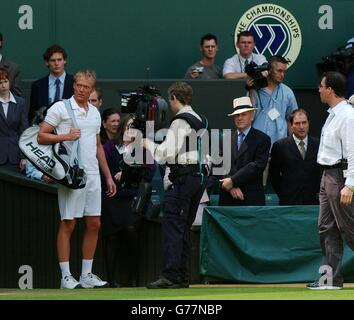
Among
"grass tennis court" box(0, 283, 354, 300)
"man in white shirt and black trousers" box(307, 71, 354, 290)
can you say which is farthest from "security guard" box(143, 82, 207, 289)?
"man in white shirt and black trousers" box(307, 71, 354, 290)

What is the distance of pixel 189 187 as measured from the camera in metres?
12.9

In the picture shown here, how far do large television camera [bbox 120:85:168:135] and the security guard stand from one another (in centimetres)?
20

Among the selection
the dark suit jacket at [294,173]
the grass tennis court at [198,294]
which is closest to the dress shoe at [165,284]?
the grass tennis court at [198,294]

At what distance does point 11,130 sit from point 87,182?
1.56 m

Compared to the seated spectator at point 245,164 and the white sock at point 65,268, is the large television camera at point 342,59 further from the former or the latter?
the white sock at point 65,268

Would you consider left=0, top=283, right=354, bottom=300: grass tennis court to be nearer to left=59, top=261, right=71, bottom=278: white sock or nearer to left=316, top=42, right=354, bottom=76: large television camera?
left=59, top=261, right=71, bottom=278: white sock

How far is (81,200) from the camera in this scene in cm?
1367

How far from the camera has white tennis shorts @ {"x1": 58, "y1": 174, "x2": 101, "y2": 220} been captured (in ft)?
44.6

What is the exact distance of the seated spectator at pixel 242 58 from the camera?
1622 centimetres
